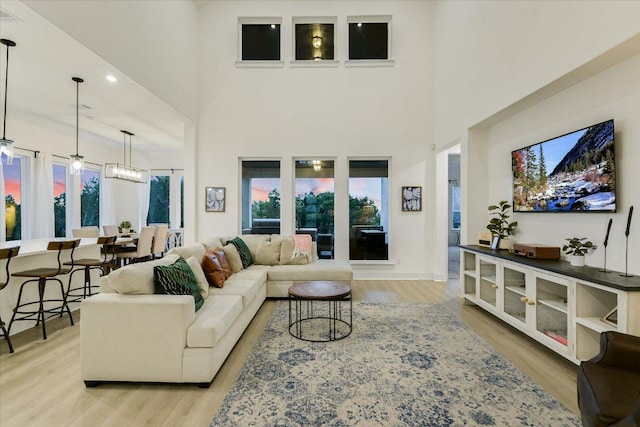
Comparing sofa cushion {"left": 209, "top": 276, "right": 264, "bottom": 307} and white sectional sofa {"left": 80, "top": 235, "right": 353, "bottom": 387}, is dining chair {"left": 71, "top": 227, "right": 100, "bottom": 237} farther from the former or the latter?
white sectional sofa {"left": 80, "top": 235, "right": 353, "bottom": 387}

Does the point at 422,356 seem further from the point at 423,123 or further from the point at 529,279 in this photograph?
the point at 423,123

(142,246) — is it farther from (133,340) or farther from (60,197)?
(133,340)

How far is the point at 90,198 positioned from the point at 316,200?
5798mm

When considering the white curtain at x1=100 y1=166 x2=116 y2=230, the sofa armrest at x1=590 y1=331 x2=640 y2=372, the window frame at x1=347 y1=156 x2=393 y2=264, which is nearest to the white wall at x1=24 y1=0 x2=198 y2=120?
the window frame at x1=347 y1=156 x2=393 y2=264

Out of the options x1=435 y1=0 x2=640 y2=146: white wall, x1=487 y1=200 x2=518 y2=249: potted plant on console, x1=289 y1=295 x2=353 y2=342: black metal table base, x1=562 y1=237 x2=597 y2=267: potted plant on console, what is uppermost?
x1=435 y1=0 x2=640 y2=146: white wall

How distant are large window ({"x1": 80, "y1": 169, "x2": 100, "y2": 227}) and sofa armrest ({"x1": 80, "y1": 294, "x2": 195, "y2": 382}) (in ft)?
21.7

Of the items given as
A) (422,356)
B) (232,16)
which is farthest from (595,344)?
(232,16)

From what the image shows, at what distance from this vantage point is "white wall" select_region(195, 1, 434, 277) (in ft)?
20.9

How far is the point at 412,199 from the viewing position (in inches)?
252

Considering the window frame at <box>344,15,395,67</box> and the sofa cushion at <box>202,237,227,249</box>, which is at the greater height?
the window frame at <box>344,15,395,67</box>

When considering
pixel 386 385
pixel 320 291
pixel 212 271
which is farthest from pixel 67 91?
pixel 386 385

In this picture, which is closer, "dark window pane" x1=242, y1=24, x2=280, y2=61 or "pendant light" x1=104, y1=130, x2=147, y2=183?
"pendant light" x1=104, y1=130, x2=147, y2=183

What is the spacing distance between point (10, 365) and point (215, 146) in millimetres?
4561

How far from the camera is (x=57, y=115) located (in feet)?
20.0
